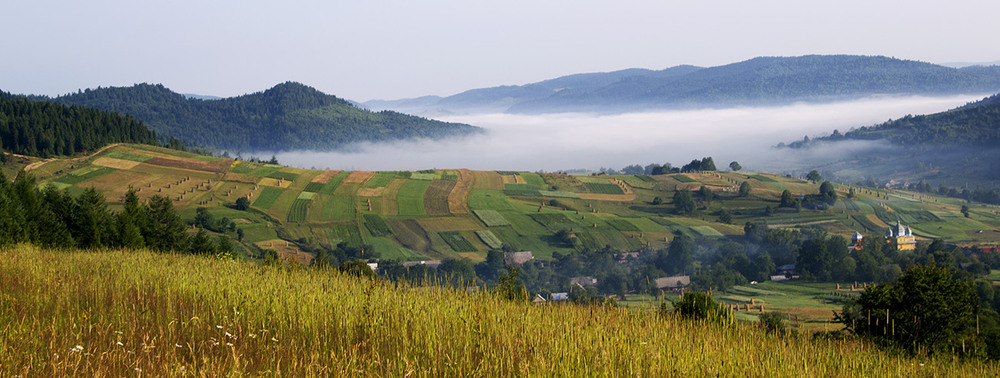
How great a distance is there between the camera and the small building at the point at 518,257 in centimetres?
11911

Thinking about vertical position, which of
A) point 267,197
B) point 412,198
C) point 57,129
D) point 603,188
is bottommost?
point 603,188

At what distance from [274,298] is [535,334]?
11.5 ft

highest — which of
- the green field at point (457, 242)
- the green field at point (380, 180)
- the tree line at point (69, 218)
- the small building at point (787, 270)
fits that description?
the tree line at point (69, 218)

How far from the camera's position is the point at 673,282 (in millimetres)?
123562

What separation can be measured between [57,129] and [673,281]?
120m

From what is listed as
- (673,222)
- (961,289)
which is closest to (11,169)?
(673,222)

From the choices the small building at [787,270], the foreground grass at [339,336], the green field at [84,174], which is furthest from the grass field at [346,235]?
the foreground grass at [339,336]

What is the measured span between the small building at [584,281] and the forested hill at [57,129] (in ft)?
313

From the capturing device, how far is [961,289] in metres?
30.1

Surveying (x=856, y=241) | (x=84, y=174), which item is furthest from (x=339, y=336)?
(x=856, y=241)

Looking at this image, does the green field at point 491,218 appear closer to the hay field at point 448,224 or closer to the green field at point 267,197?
the hay field at point 448,224

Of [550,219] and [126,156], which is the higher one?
[126,156]

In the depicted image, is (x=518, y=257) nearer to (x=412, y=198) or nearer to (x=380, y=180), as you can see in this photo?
(x=412, y=198)

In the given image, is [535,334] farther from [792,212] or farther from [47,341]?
[792,212]
